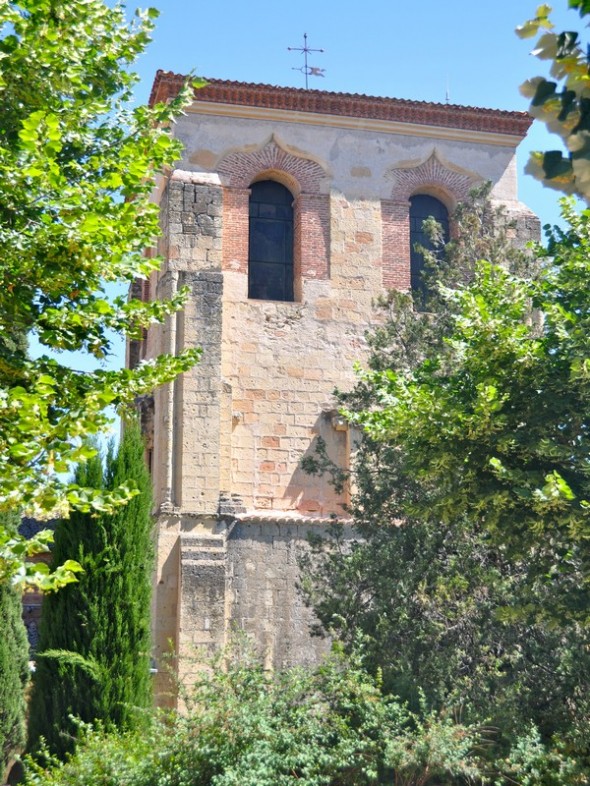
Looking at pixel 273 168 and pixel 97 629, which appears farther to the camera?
pixel 273 168

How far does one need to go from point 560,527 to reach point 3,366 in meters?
4.95

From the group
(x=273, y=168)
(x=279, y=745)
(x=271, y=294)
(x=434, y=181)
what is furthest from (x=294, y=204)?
(x=279, y=745)

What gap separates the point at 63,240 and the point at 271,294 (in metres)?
10.6

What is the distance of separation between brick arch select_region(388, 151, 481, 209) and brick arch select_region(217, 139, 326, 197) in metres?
1.27

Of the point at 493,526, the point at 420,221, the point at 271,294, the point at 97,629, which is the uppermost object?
the point at 420,221

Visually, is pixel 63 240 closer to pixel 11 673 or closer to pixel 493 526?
pixel 493 526

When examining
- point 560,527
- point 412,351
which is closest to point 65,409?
point 560,527

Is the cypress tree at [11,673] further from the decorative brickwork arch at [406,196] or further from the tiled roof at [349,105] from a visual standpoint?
the tiled roof at [349,105]

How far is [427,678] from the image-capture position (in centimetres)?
1205

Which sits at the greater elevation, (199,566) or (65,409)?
(65,409)

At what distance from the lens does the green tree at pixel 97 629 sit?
11.6m

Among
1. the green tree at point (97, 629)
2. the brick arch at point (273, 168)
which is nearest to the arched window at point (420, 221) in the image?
the brick arch at point (273, 168)

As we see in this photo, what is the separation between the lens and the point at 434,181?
1883cm

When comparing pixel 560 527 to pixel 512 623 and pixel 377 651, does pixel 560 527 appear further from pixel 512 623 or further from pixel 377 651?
pixel 377 651
